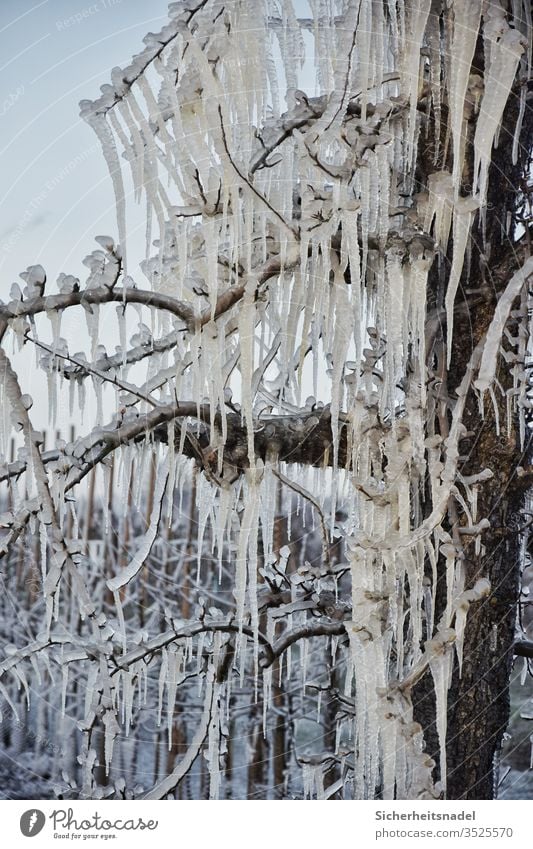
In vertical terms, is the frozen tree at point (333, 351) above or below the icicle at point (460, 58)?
below

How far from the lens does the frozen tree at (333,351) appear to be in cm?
113

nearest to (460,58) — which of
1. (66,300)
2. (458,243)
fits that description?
(458,243)

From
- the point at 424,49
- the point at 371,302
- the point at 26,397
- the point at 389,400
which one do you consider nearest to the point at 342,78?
the point at 424,49

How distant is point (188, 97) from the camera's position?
1096 mm

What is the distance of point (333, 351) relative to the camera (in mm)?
1253

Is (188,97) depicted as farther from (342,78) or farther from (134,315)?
(134,315)

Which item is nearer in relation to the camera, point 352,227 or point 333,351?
point 352,227

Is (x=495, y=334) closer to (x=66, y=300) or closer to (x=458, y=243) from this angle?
(x=458, y=243)
